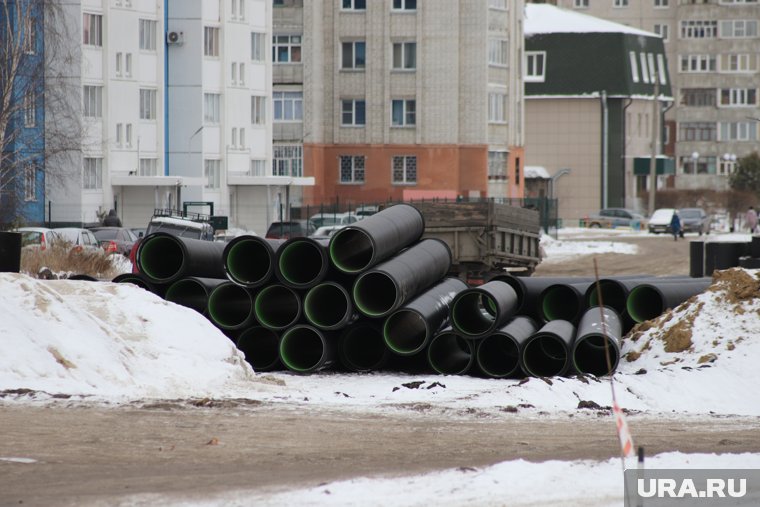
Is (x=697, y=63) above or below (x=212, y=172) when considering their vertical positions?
above

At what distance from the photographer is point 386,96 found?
2958 inches

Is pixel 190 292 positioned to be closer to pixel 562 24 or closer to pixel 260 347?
pixel 260 347

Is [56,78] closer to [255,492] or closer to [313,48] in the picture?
[313,48]

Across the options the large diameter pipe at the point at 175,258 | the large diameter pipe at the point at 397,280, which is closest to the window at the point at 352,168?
the large diameter pipe at the point at 175,258

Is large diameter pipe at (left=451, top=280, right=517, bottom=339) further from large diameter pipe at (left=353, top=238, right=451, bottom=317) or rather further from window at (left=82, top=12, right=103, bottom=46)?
window at (left=82, top=12, right=103, bottom=46)

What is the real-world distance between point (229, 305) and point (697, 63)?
320ft

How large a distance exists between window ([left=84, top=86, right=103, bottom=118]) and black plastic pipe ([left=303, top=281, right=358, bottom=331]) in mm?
38192

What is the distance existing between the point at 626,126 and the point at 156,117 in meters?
40.7

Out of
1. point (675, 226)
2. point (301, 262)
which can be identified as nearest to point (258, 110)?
point (675, 226)

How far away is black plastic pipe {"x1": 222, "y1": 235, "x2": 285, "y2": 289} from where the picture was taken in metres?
20.8

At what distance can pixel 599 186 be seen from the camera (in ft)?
302

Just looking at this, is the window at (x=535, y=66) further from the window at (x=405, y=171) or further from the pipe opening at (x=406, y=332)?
the pipe opening at (x=406, y=332)

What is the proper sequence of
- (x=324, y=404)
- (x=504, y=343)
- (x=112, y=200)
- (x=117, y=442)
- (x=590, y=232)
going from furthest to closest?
(x=590, y=232) < (x=112, y=200) < (x=504, y=343) < (x=324, y=404) < (x=117, y=442)

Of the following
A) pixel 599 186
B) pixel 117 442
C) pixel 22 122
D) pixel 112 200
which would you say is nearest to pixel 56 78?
pixel 22 122
